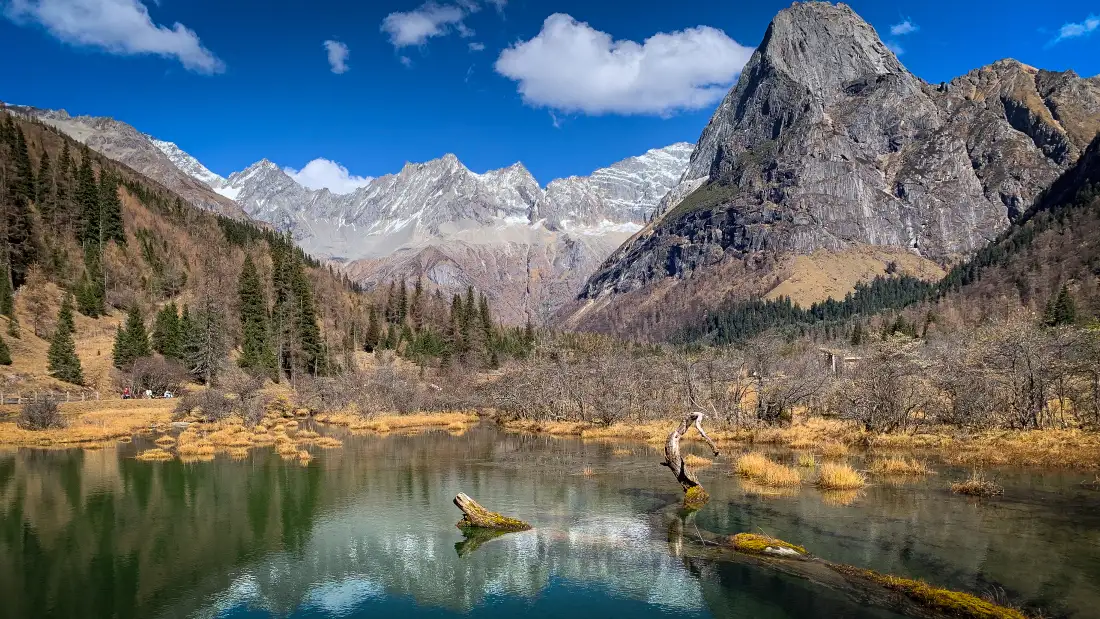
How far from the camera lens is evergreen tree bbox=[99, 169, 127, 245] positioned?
112 meters

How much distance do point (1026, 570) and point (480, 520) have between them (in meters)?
17.5

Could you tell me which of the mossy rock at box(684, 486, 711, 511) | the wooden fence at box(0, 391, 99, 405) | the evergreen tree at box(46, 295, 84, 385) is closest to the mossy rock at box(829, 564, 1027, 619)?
the mossy rock at box(684, 486, 711, 511)

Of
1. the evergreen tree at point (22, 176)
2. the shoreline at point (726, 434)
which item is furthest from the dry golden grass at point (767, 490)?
the evergreen tree at point (22, 176)

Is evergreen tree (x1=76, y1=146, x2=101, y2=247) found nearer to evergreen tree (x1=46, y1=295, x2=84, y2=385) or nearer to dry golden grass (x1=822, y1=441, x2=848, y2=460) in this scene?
evergreen tree (x1=46, y1=295, x2=84, y2=385)

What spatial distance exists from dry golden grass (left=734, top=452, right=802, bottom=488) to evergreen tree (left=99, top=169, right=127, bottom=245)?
382 feet

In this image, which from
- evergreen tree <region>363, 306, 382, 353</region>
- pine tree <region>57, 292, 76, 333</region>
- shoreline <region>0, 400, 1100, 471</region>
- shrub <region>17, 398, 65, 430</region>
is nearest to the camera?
shoreline <region>0, 400, 1100, 471</region>

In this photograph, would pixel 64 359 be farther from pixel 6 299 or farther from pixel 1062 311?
pixel 1062 311

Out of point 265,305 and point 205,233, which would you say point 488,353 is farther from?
point 205,233

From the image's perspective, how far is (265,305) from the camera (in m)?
112

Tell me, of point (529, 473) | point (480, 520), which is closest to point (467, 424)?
point (529, 473)

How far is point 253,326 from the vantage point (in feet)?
334

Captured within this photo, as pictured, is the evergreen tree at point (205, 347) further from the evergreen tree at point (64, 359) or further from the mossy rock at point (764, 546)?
the mossy rock at point (764, 546)

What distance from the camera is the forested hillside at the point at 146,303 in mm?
78625

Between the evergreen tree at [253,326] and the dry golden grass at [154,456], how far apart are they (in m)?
52.5
